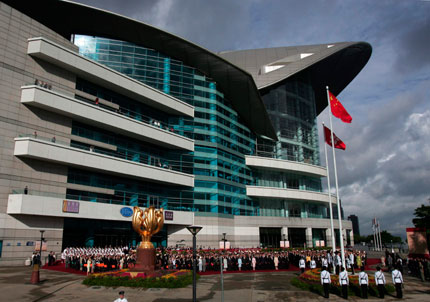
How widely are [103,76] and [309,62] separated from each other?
47.1m

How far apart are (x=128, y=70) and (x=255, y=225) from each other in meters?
35.0

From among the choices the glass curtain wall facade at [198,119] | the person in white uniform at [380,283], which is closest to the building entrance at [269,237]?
the glass curtain wall facade at [198,119]

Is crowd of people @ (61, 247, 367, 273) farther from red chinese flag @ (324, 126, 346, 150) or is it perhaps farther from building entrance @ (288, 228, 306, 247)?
building entrance @ (288, 228, 306, 247)

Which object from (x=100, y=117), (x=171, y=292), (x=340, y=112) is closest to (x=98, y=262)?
(x=171, y=292)

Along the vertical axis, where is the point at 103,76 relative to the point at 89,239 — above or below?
above

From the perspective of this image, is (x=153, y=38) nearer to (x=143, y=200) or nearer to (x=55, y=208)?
(x=143, y=200)

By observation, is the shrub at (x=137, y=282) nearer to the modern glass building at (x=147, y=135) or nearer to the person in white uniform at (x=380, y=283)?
the person in white uniform at (x=380, y=283)

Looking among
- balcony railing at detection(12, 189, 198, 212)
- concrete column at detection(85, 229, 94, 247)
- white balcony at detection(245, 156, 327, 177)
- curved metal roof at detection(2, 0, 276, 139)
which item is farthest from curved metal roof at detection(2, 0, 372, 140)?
concrete column at detection(85, 229, 94, 247)

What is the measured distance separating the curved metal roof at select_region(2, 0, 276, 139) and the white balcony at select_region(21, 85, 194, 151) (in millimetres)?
14067

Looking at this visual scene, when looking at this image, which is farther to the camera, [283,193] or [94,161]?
[283,193]

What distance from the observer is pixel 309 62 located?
252ft

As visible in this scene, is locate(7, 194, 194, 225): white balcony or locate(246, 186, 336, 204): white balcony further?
locate(246, 186, 336, 204): white balcony

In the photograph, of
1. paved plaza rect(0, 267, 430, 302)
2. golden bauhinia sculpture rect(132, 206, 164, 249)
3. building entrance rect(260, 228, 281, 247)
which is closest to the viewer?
paved plaza rect(0, 267, 430, 302)

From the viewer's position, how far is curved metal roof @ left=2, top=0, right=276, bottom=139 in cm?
4853
